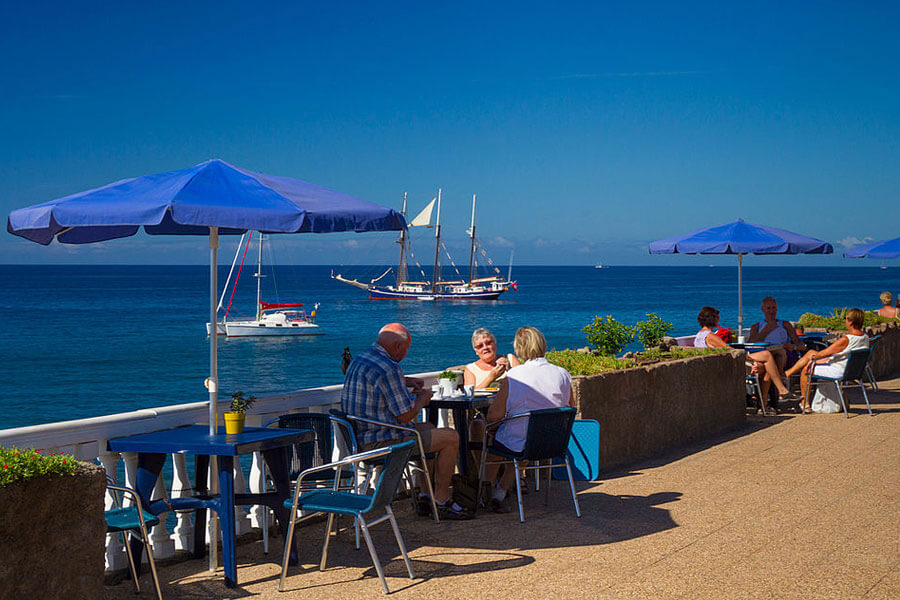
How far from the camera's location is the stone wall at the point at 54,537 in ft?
11.4

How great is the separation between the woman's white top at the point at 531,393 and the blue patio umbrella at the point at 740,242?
531cm

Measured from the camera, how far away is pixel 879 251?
51.1 ft

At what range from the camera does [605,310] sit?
85375mm

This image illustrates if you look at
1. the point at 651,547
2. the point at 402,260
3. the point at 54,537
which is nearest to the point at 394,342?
the point at 651,547

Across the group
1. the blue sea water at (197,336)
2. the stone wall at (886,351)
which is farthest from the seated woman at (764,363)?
the blue sea water at (197,336)

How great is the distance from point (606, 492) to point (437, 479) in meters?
1.37

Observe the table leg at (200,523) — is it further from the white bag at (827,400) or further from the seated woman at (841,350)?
the white bag at (827,400)

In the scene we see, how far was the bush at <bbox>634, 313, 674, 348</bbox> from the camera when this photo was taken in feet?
29.8

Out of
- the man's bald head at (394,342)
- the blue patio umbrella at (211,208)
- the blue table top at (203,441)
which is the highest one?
the blue patio umbrella at (211,208)

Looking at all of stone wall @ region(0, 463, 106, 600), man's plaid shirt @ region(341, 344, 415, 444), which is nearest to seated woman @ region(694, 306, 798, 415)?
man's plaid shirt @ region(341, 344, 415, 444)

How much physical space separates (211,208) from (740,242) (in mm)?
7986

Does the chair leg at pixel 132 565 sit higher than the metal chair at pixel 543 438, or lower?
lower

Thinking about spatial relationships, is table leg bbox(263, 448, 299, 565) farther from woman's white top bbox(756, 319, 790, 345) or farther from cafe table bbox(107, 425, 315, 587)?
woman's white top bbox(756, 319, 790, 345)

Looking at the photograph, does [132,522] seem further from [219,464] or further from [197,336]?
[197,336]
